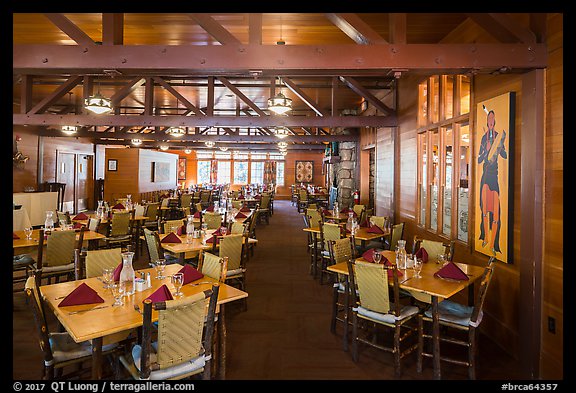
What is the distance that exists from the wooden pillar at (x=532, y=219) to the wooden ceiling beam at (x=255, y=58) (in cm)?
44

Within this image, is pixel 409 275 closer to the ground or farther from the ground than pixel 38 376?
farther from the ground

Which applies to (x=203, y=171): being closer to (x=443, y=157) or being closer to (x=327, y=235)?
(x=327, y=235)

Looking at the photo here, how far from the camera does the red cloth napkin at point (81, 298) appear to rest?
7.90 ft

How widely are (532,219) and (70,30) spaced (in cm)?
438

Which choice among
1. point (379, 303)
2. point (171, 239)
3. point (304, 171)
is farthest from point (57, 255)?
point (304, 171)

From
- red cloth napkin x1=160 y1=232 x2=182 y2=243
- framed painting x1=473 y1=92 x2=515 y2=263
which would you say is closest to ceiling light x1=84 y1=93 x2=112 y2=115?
red cloth napkin x1=160 y1=232 x2=182 y2=243

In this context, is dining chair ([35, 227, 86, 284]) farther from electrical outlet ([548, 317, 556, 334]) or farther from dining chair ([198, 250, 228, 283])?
electrical outlet ([548, 317, 556, 334])

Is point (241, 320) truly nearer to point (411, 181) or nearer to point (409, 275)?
point (409, 275)

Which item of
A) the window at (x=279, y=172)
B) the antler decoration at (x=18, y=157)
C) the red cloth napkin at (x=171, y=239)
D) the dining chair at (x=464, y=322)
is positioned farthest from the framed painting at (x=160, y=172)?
the dining chair at (x=464, y=322)

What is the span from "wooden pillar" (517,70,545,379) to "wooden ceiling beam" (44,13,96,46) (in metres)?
3.84

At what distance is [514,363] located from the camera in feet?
10.5

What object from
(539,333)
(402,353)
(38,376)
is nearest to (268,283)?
(402,353)

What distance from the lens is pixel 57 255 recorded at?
445 cm
